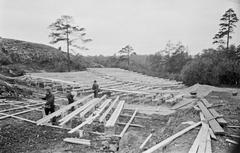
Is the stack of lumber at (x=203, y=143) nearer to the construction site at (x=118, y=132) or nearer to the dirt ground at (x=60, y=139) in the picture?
the construction site at (x=118, y=132)

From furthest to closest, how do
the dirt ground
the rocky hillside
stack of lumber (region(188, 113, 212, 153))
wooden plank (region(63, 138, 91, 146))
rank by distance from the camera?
the rocky hillside < wooden plank (region(63, 138, 91, 146)) < the dirt ground < stack of lumber (region(188, 113, 212, 153))

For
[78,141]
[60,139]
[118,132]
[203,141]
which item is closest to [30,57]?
[118,132]

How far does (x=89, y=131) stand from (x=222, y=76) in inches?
621

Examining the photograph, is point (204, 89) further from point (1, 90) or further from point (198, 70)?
point (1, 90)

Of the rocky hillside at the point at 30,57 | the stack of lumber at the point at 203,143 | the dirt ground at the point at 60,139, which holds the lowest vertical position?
the dirt ground at the point at 60,139

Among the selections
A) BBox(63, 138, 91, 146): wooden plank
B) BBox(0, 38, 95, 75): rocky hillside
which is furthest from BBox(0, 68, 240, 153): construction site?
BBox(0, 38, 95, 75): rocky hillside

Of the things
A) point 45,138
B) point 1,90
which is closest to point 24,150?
point 45,138

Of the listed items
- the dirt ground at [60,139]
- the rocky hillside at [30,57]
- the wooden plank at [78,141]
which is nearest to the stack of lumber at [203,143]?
the dirt ground at [60,139]

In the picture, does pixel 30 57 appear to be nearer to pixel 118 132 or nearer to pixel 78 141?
pixel 118 132

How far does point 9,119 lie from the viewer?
291 inches

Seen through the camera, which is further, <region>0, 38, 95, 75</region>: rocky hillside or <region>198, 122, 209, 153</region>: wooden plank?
<region>0, 38, 95, 75</region>: rocky hillside

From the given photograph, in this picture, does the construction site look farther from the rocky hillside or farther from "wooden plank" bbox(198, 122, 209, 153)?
the rocky hillside

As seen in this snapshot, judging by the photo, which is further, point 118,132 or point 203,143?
point 118,132

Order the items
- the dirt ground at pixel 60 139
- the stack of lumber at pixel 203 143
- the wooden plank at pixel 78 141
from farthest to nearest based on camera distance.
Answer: the wooden plank at pixel 78 141, the dirt ground at pixel 60 139, the stack of lumber at pixel 203 143
